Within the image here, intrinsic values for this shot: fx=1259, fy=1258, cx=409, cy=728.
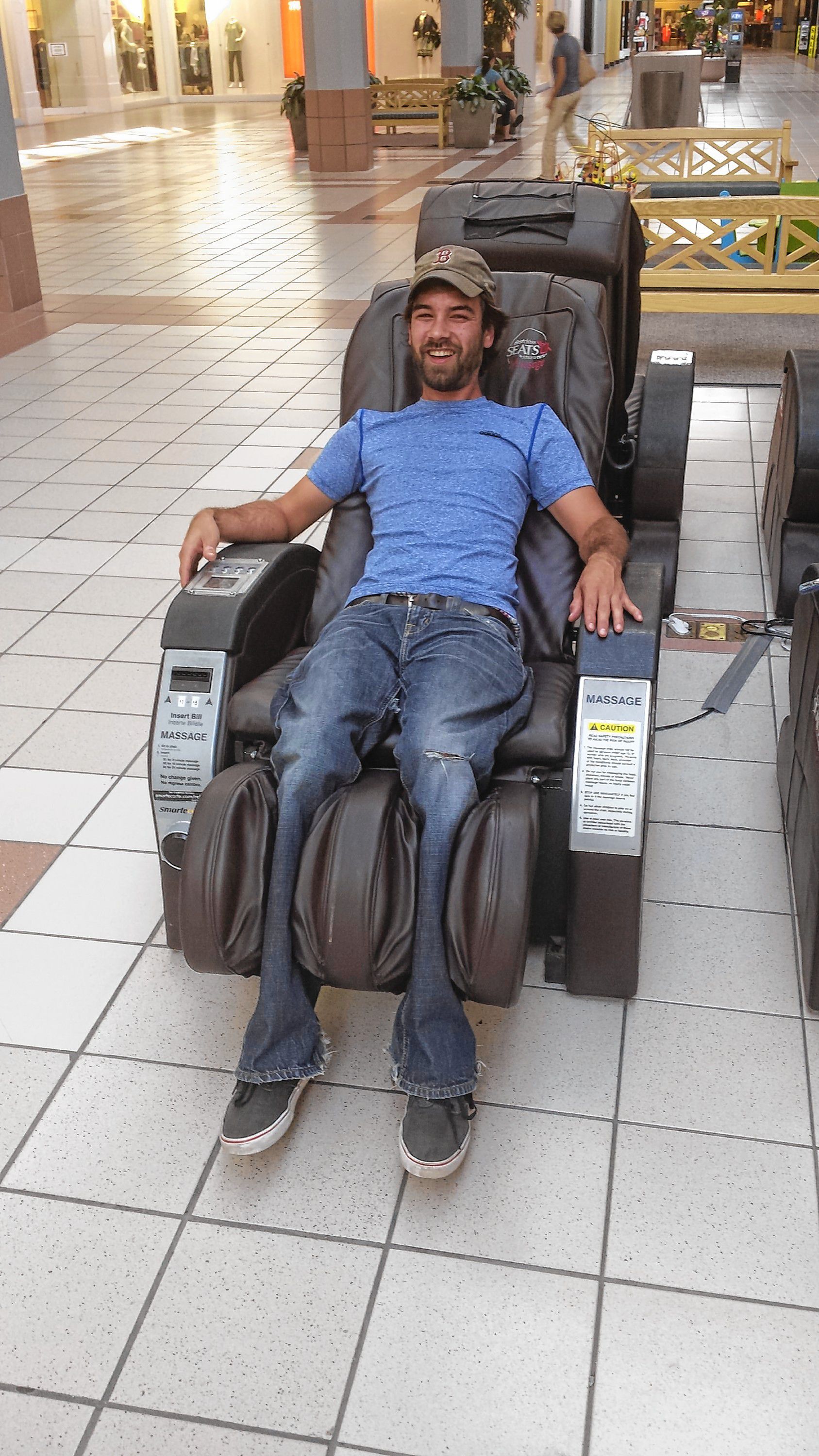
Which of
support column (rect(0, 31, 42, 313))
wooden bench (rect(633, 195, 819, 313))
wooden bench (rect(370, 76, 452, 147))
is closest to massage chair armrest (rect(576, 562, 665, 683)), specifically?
wooden bench (rect(633, 195, 819, 313))

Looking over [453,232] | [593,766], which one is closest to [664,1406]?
[593,766]

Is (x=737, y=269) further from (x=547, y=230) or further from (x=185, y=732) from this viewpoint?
(x=185, y=732)

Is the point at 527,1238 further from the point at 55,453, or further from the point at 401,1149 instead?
the point at 55,453

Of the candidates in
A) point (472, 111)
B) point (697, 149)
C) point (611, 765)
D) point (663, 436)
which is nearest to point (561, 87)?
point (697, 149)

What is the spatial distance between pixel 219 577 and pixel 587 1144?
1.14 metres

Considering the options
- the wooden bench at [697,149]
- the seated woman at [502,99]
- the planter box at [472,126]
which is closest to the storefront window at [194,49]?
the seated woman at [502,99]

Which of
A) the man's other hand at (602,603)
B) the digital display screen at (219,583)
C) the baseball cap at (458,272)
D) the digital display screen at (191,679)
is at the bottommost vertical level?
the digital display screen at (191,679)

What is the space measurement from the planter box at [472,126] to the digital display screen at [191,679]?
525 inches

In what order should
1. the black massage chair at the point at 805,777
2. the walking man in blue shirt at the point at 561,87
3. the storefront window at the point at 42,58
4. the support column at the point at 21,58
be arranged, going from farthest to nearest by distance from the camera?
1. the storefront window at the point at 42,58
2. the support column at the point at 21,58
3. the walking man in blue shirt at the point at 561,87
4. the black massage chair at the point at 805,777

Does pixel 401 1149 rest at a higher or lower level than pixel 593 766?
lower

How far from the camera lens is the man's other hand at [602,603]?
2004mm

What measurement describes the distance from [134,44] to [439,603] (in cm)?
2125

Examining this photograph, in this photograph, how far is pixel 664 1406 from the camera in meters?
1.52

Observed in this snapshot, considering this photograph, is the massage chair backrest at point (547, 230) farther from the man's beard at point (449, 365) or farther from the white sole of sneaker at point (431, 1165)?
the white sole of sneaker at point (431, 1165)
